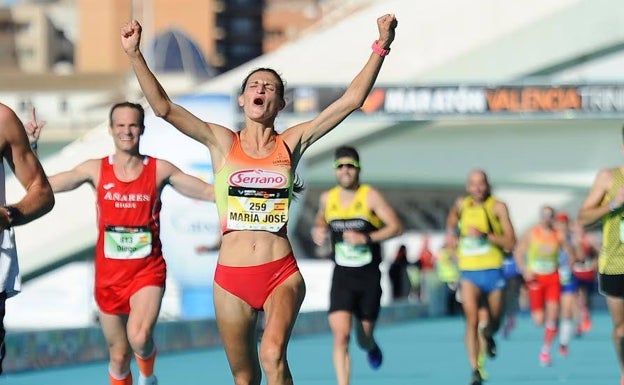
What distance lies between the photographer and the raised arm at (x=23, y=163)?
22.6 feet

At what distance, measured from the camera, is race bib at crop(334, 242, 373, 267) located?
43.6ft

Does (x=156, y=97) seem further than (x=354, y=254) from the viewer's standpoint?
No

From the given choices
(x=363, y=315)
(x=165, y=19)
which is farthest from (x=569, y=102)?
(x=165, y=19)

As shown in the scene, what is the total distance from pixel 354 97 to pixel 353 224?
15.4ft

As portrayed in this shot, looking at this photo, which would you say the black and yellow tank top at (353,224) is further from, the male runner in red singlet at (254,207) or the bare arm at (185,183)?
the male runner in red singlet at (254,207)

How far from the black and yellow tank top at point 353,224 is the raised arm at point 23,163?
20.5 ft

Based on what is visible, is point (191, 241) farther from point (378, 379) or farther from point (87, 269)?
point (87, 269)

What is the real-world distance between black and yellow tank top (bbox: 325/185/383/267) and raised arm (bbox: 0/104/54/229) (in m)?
6.23

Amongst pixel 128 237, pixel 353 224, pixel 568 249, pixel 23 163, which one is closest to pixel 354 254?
pixel 353 224

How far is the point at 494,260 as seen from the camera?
1468 centimetres

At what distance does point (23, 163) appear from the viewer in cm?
702

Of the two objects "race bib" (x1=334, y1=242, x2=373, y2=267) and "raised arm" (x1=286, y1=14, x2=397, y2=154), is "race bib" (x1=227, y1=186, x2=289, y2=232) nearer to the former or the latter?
"raised arm" (x1=286, y1=14, x2=397, y2=154)

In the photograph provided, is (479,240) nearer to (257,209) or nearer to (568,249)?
(568,249)

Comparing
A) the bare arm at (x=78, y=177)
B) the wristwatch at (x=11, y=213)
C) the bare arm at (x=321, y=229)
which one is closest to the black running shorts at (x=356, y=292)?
the bare arm at (x=321, y=229)
